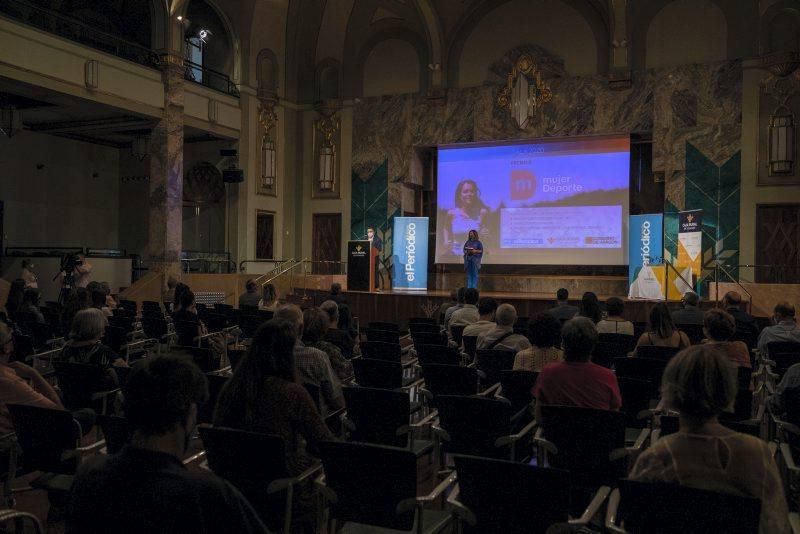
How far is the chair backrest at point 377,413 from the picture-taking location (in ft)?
11.8

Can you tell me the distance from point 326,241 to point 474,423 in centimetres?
1400

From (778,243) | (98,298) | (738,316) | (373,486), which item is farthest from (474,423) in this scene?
(778,243)

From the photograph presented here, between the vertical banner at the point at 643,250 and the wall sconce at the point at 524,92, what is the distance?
317 cm

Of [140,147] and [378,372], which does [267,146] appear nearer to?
[140,147]

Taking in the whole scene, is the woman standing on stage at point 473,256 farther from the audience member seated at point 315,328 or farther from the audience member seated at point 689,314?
the audience member seated at point 315,328

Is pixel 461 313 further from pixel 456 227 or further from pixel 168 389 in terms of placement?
pixel 456 227

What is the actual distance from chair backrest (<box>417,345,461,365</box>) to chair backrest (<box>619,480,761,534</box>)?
11.3ft

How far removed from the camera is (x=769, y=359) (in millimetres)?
5645

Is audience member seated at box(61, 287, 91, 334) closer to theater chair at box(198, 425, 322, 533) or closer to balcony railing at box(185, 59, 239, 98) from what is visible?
theater chair at box(198, 425, 322, 533)

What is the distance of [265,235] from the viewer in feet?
55.5

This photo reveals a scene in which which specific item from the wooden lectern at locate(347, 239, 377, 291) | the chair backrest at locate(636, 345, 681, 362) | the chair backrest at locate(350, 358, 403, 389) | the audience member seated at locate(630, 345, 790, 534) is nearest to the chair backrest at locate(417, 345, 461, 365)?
the chair backrest at locate(350, 358, 403, 389)

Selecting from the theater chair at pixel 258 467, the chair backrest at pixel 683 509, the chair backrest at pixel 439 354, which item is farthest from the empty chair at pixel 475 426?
the chair backrest at pixel 439 354

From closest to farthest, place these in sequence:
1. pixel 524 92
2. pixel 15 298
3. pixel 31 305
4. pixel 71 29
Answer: pixel 31 305 < pixel 15 298 < pixel 71 29 < pixel 524 92

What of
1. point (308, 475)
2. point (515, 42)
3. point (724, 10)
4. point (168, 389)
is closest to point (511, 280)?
point (515, 42)
